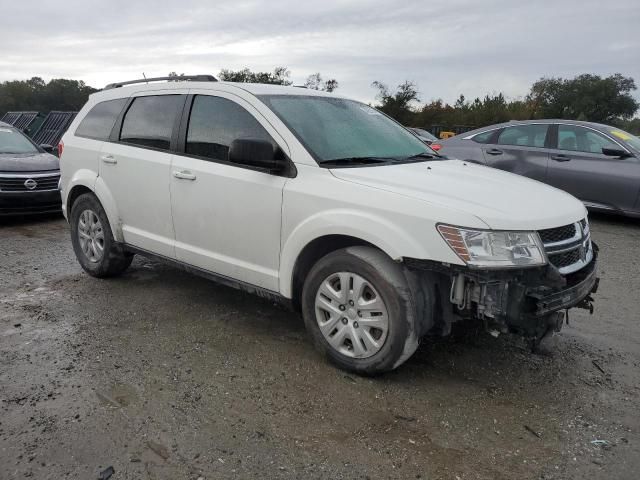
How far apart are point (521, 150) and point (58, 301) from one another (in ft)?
22.6

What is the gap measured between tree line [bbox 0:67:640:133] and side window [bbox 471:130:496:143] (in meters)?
39.3

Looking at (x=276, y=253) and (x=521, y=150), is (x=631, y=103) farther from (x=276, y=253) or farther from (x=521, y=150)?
(x=276, y=253)

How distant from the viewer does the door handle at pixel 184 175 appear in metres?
4.09

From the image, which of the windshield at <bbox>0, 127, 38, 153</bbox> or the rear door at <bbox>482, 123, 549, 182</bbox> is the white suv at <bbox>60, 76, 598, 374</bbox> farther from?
the windshield at <bbox>0, 127, 38, 153</bbox>

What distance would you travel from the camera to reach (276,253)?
3.65 meters

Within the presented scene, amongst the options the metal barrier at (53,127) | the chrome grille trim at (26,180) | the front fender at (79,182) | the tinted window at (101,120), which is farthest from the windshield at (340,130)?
the metal barrier at (53,127)

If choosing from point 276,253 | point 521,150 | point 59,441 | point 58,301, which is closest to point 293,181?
point 276,253

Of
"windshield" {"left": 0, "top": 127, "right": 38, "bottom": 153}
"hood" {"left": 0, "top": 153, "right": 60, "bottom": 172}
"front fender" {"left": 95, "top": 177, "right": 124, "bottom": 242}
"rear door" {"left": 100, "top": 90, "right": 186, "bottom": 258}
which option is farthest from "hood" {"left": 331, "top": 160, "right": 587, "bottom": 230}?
"windshield" {"left": 0, "top": 127, "right": 38, "bottom": 153}

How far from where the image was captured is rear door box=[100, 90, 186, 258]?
4387 millimetres

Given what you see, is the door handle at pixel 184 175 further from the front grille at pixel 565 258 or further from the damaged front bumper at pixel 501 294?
the front grille at pixel 565 258

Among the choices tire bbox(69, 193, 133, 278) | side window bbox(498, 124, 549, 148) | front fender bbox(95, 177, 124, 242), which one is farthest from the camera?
side window bbox(498, 124, 549, 148)

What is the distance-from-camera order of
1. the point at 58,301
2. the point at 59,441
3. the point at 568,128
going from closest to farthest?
1. the point at 59,441
2. the point at 58,301
3. the point at 568,128

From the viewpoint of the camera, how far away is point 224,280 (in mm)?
4051

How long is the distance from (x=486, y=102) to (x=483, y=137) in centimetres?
4610
